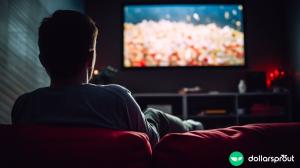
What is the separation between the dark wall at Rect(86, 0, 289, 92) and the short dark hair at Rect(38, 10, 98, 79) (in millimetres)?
3753

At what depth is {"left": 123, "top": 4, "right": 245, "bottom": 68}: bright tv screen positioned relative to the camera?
15.0ft

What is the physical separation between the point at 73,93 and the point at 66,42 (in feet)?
0.55

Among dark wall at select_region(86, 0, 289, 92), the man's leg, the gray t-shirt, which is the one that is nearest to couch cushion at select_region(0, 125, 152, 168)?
the gray t-shirt

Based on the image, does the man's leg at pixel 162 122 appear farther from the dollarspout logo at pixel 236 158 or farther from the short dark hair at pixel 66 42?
the dollarspout logo at pixel 236 158

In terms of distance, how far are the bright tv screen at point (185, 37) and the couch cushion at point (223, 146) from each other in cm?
386

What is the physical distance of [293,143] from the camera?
0.74 metres

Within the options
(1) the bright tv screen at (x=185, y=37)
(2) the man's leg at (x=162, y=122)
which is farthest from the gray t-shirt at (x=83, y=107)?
(1) the bright tv screen at (x=185, y=37)

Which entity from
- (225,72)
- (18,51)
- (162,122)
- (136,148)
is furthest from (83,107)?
(225,72)

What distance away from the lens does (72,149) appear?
721 mm

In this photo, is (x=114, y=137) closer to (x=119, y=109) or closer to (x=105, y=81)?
(x=119, y=109)

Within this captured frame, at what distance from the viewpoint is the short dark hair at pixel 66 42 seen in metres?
0.98

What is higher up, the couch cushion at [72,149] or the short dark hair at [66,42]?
the short dark hair at [66,42]

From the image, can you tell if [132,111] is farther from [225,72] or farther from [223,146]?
[225,72]

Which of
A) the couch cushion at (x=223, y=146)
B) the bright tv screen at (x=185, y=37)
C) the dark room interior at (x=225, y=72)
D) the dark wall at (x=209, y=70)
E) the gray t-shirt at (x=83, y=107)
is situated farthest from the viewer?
the dark wall at (x=209, y=70)
